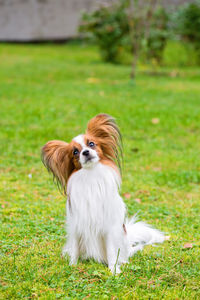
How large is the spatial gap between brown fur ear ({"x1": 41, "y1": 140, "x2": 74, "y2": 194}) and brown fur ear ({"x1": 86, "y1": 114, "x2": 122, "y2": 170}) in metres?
0.28

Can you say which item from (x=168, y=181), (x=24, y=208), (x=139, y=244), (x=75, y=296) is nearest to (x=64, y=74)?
(x=168, y=181)

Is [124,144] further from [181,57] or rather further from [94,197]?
[181,57]

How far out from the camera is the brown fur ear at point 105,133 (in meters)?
3.63

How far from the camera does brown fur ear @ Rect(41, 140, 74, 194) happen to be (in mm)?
3518

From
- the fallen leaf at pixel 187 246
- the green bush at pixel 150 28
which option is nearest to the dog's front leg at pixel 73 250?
the fallen leaf at pixel 187 246

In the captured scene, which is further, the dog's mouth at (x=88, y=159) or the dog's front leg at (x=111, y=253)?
the dog's front leg at (x=111, y=253)

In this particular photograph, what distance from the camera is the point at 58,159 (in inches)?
139

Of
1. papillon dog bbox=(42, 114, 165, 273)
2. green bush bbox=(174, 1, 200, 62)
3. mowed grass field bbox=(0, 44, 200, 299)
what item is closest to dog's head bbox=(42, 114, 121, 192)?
papillon dog bbox=(42, 114, 165, 273)

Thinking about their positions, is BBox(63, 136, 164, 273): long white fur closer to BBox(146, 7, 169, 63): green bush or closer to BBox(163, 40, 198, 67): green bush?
BBox(146, 7, 169, 63): green bush

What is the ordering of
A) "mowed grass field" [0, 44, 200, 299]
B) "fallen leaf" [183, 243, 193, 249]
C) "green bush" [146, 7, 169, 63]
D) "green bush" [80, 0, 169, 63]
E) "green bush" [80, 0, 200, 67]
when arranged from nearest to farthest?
"mowed grass field" [0, 44, 200, 299] < "fallen leaf" [183, 243, 193, 249] < "green bush" [146, 7, 169, 63] < "green bush" [80, 0, 200, 67] < "green bush" [80, 0, 169, 63]

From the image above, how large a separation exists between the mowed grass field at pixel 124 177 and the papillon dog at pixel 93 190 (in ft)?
0.50

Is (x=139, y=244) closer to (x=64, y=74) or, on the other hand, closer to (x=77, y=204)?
(x=77, y=204)

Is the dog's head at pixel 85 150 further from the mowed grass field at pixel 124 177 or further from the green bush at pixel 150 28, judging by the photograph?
the green bush at pixel 150 28

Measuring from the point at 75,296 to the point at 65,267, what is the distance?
0.41 m
